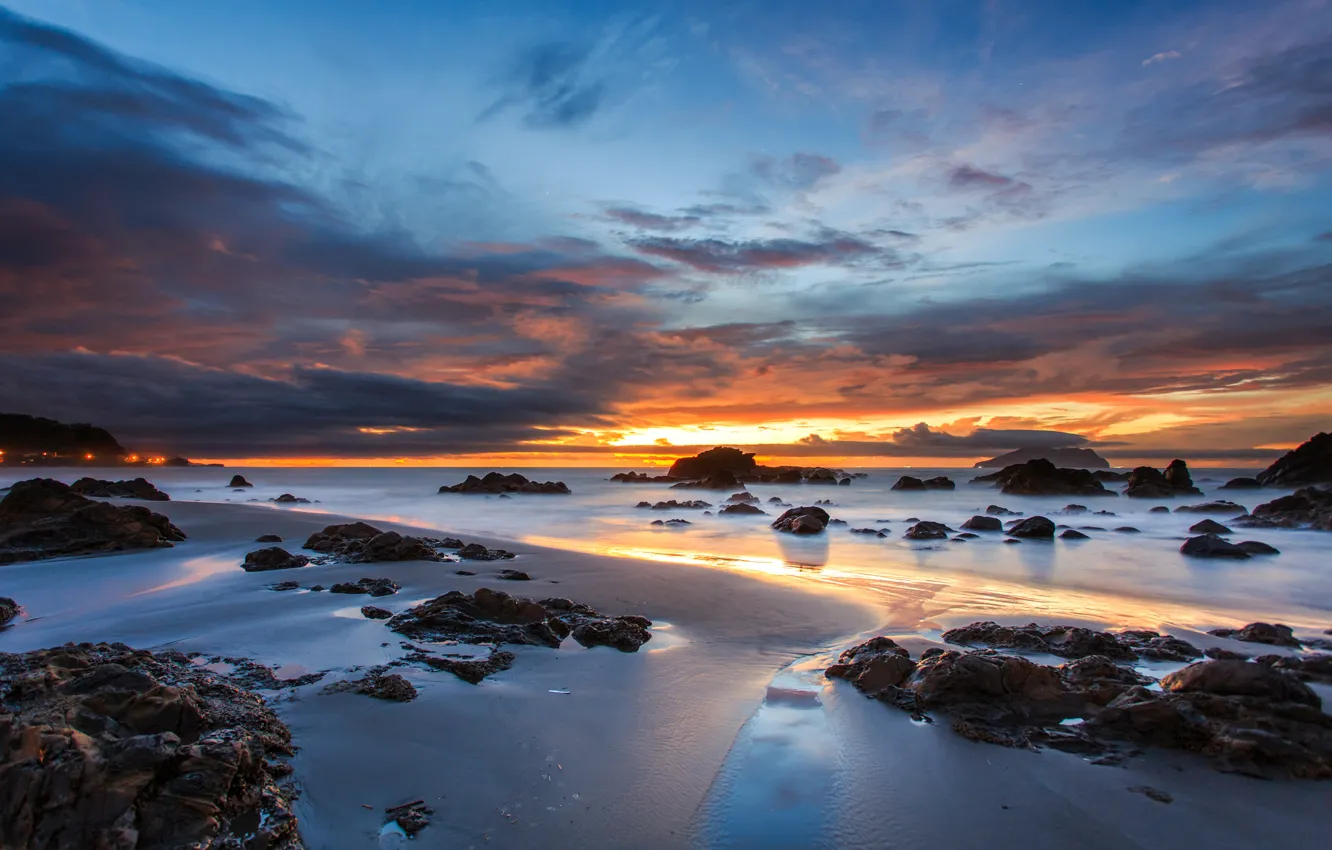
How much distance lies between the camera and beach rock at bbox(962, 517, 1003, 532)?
20500 millimetres

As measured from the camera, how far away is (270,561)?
11.6m

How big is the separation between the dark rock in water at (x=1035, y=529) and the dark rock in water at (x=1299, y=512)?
8.80 meters

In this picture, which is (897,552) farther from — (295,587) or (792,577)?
(295,587)

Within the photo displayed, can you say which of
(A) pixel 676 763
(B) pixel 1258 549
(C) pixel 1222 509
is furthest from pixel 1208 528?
(A) pixel 676 763

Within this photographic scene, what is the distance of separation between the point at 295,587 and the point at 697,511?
23.2 m

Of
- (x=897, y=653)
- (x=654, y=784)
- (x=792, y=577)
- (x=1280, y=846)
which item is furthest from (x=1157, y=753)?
(x=792, y=577)

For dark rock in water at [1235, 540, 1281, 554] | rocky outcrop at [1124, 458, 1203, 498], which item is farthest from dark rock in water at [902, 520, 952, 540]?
rocky outcrop at [1124, 458, 1203, 498]

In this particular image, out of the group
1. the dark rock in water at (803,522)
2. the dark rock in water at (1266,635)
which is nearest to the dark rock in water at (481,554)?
the dark rock in water at (803,522)

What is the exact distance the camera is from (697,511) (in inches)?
1245

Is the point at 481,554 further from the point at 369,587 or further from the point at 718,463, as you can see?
the point at 718,463

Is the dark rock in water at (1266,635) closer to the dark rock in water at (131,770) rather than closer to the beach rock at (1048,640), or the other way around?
the beach rock at (1048,640)

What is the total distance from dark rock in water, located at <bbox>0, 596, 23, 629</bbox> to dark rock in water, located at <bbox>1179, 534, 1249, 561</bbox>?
74.9 feet

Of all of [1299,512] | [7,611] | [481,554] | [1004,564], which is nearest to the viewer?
[7,611]

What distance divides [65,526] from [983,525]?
2375 cm
